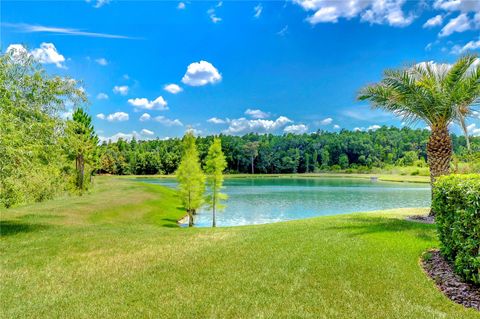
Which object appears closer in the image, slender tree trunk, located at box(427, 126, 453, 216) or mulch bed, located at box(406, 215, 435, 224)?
mulch bed, located at box(406, 215, 435, 224)

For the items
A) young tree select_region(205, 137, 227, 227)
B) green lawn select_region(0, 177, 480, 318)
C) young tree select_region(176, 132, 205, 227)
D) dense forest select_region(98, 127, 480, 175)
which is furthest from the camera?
dense forest select_region(98, 127, 480, 175)

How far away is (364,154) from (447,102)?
129 metres

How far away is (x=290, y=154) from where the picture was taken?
142 meters

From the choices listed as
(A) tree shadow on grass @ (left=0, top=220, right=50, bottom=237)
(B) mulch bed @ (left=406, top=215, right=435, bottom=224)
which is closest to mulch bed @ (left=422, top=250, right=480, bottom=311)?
(B) mulch bed @ (left=406, top=215, right=435, bottom=224)

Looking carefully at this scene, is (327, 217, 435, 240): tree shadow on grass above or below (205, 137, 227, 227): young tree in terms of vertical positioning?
below

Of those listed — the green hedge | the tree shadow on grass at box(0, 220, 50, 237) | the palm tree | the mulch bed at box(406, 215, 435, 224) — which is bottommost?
the tree shadow on grass at box(0, 220, 50, 237)

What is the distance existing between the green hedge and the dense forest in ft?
412

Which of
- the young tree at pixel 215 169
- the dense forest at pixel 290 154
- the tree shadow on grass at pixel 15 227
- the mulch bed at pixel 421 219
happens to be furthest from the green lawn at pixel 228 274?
the dense forest at pixel 290 154

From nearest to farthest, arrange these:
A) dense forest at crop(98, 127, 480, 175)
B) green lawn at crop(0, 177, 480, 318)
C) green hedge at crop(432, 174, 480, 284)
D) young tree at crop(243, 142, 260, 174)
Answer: green lawn at crop(0, 177, 480, 318) → green hedge at crop(432, 174, 480, 284) → dense forest at crop(98, 127, 480, 175) → young tree at crop(243, 142, 260, 174)

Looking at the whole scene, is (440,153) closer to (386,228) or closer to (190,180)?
(386,228)

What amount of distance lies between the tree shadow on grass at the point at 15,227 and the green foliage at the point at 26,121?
56.5 inches

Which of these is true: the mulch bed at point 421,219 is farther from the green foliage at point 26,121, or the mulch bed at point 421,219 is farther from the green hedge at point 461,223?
the green foliage at point 26,121

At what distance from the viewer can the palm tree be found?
1547cm

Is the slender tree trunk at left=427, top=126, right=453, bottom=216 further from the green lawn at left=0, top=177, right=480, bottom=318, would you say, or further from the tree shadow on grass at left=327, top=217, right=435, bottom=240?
the green lawn at left=0, top=177, right=480, bottom=318
